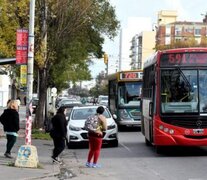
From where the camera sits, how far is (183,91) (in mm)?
15734

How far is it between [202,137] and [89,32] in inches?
808

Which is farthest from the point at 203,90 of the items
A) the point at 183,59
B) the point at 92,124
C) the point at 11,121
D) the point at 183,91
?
the point at 11,121

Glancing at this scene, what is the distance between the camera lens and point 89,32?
115 feet

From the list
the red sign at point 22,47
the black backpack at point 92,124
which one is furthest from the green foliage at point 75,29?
the black backpack at point 92,124

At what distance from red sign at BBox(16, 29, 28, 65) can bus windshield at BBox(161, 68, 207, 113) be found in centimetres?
411

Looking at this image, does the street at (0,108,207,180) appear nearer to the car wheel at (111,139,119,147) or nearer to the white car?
the car wheel at (111,139,119,147)

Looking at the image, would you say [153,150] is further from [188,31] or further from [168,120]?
[188,31]

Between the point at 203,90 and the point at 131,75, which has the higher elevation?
the point at 131,75

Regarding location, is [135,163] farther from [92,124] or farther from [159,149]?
[159,149]

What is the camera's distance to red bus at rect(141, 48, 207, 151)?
1555 cm

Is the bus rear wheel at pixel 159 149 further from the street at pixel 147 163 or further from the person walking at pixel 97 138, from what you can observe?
the person walking at pixel 97 138

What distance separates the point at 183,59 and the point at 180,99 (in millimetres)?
1243

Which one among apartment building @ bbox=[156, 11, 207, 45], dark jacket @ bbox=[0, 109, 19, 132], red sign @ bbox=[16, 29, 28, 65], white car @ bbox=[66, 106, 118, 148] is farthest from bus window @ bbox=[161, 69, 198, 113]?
apartment building @ bbox=[156, 11, 207, 45]

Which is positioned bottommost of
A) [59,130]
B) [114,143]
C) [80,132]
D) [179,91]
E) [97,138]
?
[114,143]
